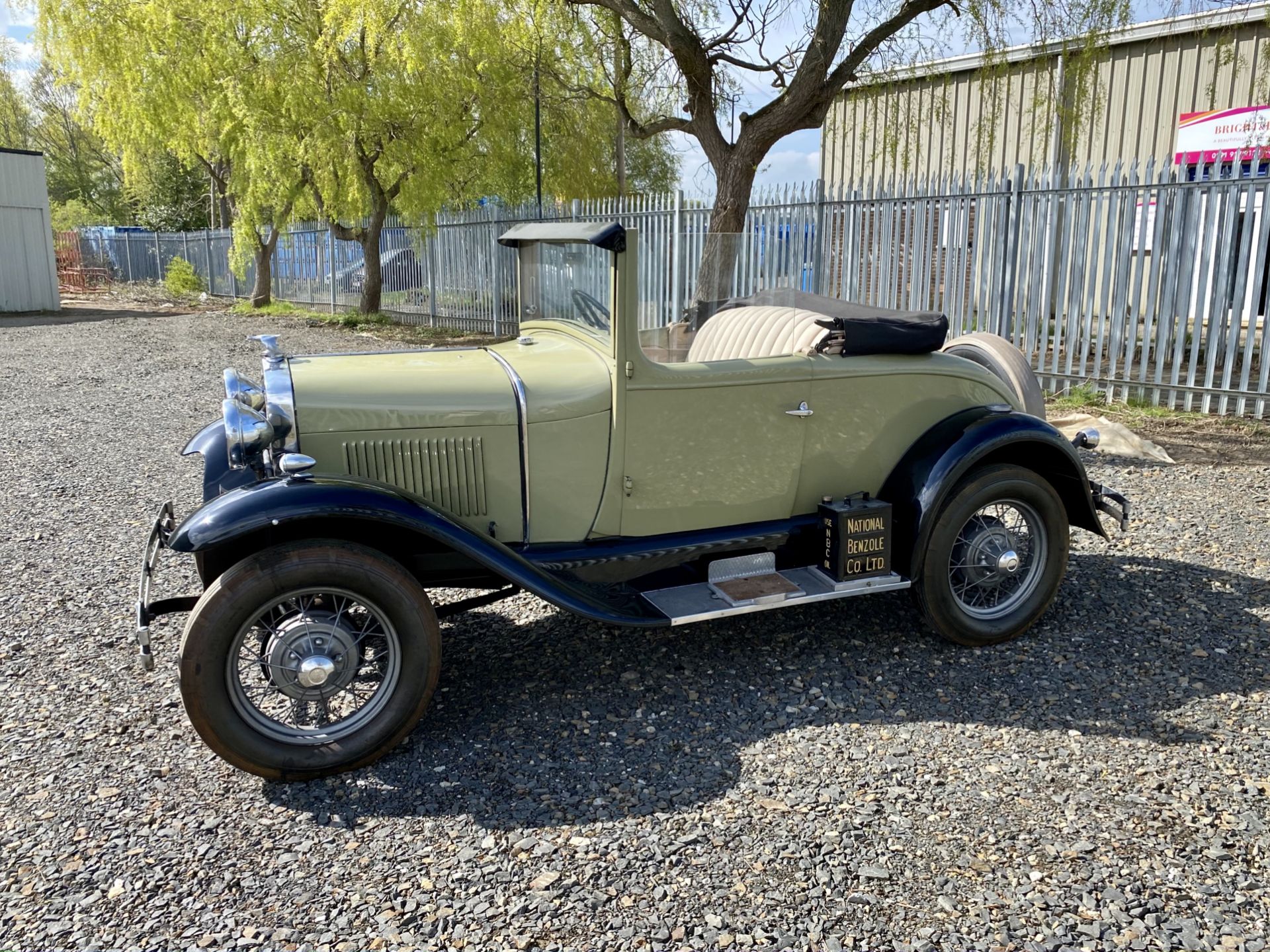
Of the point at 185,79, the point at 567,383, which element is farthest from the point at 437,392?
the point at 185,79

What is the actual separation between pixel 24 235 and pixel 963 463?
25.0m

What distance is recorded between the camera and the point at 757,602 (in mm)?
3762

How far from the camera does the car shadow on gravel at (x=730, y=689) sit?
3133 millimetres

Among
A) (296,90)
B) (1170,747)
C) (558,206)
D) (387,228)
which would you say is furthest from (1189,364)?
(387,228)

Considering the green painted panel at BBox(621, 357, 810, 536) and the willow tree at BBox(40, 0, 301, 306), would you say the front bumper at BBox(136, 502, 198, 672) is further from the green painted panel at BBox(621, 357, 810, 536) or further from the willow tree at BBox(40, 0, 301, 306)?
the willow tree at BBox(40, 0, 301, 306)

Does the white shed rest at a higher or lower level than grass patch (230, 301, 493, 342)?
higher

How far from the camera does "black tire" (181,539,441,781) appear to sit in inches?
118

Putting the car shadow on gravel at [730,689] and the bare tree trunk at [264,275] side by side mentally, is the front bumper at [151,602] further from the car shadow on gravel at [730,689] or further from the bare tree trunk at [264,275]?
the bare tree trunk at [264,275]

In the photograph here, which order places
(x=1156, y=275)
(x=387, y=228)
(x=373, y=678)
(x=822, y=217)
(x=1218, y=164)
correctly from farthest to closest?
1. (x=387, y=228)
2. (x=822, y=217)
3. (x=1156, y=275)
4. (x=1218, y=164)
5. (x=373, y=678)

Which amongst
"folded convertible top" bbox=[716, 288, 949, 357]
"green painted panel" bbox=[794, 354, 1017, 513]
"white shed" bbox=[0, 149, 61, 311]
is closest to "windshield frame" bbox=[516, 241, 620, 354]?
"folded convertible top" bbox=[716, 288, 949, 357]

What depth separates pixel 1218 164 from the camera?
28.2 ft

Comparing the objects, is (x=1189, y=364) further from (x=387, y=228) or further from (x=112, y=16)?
(x=112, y=16)

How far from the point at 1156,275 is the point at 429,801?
8895mm

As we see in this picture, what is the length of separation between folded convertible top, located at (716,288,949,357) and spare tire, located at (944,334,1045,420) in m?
1.11
